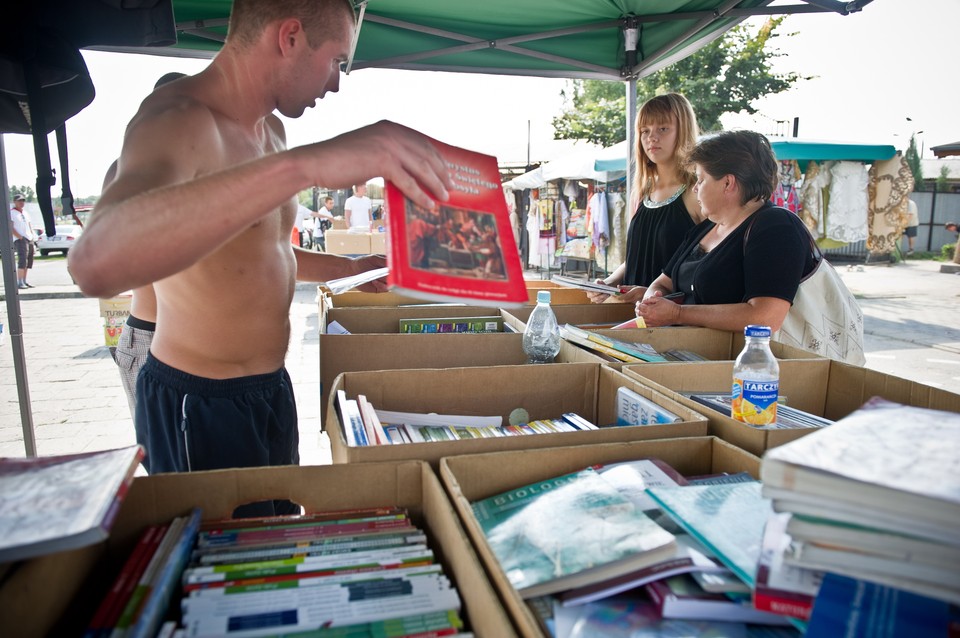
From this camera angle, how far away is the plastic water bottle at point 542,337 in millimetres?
2215

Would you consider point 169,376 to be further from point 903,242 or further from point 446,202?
point 903,242

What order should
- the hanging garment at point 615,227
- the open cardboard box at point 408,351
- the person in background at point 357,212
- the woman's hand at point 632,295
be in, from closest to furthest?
the open cardboard box at point 408,351 → the woman's hand at point 632,295 → the person in background at point 357,212 → the hanging garment at point 615,227

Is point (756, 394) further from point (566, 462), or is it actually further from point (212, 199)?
point (212, 199)

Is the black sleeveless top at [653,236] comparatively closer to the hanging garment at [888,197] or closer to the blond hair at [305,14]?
the blond hair at [305,14]

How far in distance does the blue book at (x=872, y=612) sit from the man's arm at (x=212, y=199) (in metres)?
0.80

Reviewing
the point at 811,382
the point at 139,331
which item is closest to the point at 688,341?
the point at 811,382

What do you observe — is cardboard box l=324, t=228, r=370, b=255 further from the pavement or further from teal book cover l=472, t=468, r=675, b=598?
teal book cover l=472, t=468, r=675, b=598

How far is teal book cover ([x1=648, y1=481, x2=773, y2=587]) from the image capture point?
3.05 feet

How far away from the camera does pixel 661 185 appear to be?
3.35 metres

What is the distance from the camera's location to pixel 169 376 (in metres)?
1.69

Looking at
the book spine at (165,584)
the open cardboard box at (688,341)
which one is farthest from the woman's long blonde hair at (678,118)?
the book spine at (165,584)

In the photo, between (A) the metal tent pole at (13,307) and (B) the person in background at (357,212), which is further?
(B) the person in background at (357,212)

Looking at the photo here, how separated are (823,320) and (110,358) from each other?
22.0ft

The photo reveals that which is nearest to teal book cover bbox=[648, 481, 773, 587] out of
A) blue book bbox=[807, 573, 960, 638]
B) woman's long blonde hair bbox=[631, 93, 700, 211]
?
blue book bbox=[807, 573, 960, 638]
